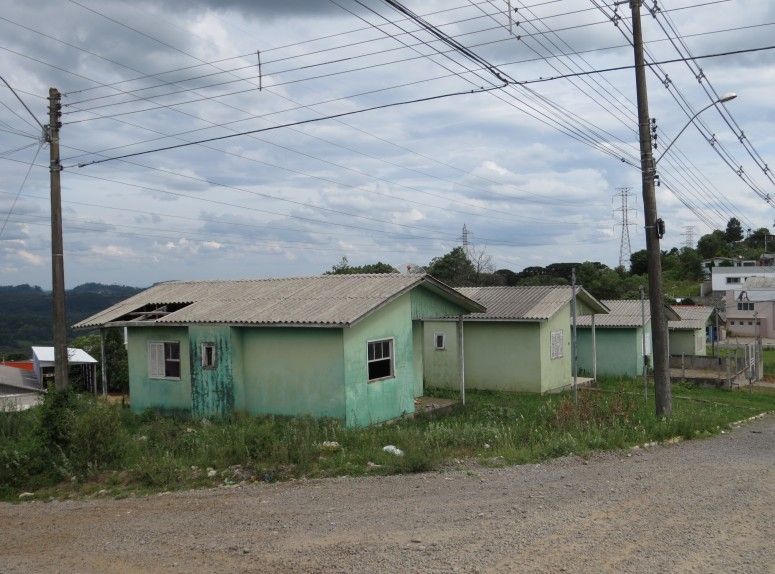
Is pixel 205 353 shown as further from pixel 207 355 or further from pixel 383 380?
pixel 383 380

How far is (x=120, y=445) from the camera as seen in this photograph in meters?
12.7

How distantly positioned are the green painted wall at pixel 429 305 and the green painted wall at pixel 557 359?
554 centimetres

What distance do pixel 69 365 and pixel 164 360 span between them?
8890 millimetres

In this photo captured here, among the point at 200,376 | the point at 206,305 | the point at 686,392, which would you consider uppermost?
the point at 206,305

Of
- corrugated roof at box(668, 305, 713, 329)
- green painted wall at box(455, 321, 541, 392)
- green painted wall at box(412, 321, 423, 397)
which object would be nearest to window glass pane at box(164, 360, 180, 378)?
green painted wall at box(412, 321, 423, 397)

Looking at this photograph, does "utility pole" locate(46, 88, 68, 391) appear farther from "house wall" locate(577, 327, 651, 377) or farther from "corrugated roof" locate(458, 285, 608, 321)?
"house wall" locate(577, 327, 651, 377)

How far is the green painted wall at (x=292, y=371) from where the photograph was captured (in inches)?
634

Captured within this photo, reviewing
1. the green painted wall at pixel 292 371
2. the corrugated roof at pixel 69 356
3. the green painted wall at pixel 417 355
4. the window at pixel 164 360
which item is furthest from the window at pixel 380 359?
the corrugated roof at pixel 69 356

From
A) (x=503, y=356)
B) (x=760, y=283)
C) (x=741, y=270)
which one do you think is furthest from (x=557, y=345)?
(x=741, y=270)

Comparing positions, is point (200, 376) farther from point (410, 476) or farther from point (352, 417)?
point (410, 476)

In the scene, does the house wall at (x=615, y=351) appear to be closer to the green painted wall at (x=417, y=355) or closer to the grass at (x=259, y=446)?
the green painted wall at (x=417, y=355)

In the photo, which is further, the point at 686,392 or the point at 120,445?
the point at 686,392

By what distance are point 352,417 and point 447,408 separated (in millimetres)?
3951

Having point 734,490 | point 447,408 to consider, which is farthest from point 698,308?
point 734,490
